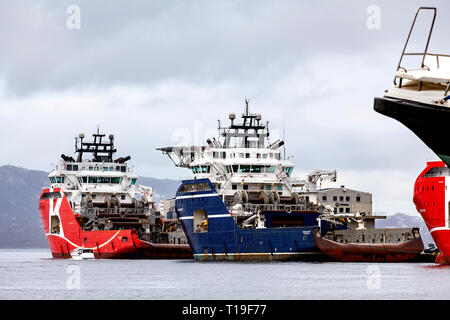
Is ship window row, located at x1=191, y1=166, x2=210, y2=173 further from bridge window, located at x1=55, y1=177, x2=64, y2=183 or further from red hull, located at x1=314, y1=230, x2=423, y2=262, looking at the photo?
bridge window, located at x1=55, y1=177, x2=64, y2=183

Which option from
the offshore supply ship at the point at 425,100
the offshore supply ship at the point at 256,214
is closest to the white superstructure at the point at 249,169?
the offshore supply ship at the point at 256,214

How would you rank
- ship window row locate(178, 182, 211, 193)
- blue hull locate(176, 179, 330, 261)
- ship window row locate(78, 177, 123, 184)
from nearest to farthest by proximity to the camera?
blue hull locate(176, 179, 330, 261), ship window row locate(178, 182, 211, 193), ship window row locate(78, 177, 123, 184)

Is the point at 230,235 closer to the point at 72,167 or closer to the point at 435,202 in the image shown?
the point at 435,202

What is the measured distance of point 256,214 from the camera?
72.1 meters

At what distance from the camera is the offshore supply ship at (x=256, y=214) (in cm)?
6994

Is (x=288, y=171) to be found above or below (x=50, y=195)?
above

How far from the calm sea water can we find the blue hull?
1719 millimetres

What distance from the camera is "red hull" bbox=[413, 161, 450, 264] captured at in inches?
2514

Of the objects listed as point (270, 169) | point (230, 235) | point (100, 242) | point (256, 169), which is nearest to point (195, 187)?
point (230, 235)

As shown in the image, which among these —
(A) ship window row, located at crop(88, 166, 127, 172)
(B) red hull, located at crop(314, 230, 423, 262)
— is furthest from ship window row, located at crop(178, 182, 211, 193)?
(A) ship window row, located at crop(88, 166, 127, 172)

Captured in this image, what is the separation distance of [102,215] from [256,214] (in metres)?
21.0

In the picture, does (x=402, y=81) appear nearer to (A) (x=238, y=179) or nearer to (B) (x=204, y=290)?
(B) (x=204, y=290)
